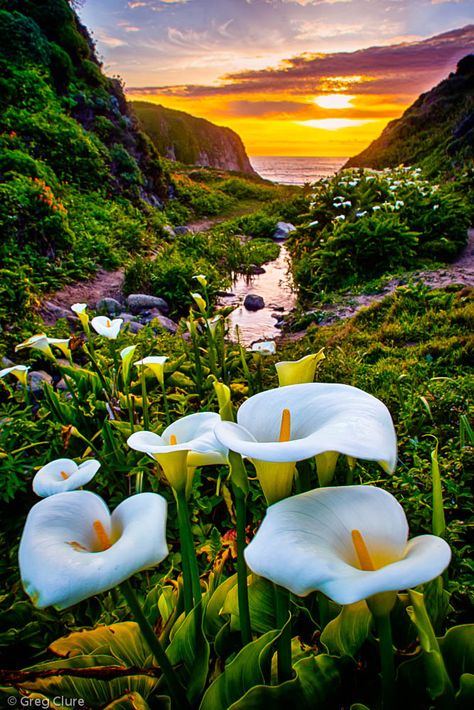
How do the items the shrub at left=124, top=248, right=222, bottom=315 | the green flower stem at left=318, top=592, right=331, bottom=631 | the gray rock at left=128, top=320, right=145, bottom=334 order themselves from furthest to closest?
1. the shrub at left=124, top=248, right=222, bottom=315
2. the gray rock at left=128, top=320, right=145, bottom=334
3. the green flower stem at left=318, top=592, right=331, bottom=631

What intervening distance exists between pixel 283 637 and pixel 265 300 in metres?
6.38

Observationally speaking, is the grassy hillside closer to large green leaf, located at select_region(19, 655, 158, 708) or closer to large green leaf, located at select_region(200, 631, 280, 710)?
large green leaf, located at select_region(19, 655, 158, 708)

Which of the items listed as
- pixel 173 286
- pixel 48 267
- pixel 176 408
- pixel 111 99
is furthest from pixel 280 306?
pixel 111 99

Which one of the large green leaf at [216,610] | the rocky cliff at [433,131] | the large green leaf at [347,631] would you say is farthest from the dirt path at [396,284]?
the rocky cliff at [433,131]

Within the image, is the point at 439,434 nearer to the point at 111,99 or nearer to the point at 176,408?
the point at 176,408

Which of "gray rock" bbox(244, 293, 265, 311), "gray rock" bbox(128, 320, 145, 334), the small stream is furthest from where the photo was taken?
"gray rock" bbox(244, 293, 265, 311)

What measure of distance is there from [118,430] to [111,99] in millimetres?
12725

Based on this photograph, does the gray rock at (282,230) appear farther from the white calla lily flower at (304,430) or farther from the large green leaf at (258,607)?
the white calla lily flower at (304,430)

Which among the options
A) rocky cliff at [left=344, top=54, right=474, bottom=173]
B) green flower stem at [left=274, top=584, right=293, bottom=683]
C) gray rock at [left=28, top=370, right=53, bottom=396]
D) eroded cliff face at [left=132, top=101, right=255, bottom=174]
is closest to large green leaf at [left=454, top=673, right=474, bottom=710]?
green flower stem at [left=274, top=584, right=293, bottom=683]

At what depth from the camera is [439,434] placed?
2.13 m

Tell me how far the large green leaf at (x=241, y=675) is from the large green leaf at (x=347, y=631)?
147 mm

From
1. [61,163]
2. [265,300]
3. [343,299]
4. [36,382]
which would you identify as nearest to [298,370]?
[36,382]

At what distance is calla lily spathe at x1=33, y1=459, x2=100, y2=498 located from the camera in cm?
93

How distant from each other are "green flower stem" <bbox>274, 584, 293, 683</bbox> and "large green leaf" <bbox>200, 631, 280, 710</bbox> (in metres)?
0.03
